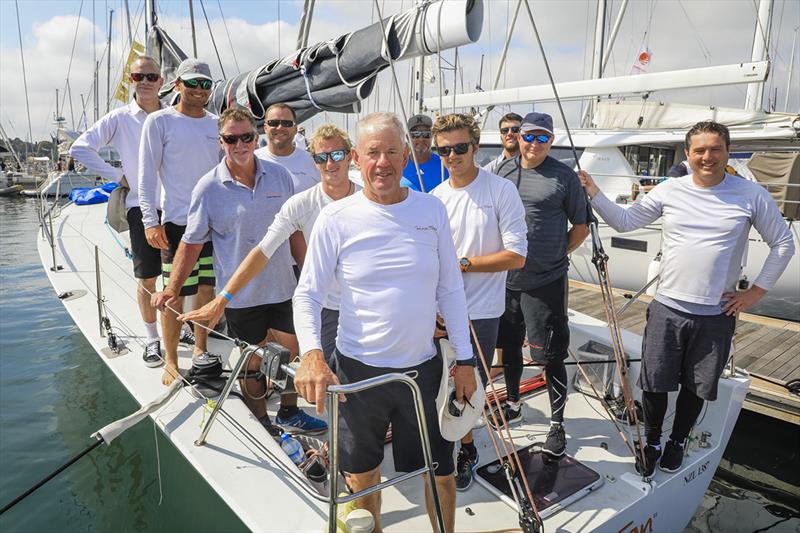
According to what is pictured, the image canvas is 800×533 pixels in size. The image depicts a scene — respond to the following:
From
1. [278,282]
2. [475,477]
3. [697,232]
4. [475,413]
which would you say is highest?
[697,232]

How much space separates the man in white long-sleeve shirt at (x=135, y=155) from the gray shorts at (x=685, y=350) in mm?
2900

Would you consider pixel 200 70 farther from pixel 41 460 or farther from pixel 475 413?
pixel 41 460

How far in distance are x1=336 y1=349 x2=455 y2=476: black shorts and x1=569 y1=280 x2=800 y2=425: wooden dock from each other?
3.71 metres

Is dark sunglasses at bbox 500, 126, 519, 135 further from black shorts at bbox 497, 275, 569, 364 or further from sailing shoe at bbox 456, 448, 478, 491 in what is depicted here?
sailing shoe at bbox 456, 448, 478, 491

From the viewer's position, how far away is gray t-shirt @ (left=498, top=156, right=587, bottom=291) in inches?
103

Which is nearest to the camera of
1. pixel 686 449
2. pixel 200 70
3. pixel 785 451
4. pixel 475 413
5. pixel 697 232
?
pixel 475 413

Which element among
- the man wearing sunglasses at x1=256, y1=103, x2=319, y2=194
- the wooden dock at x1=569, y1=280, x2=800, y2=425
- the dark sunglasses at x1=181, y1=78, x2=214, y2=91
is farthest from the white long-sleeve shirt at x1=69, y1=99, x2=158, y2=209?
the wooden dock at x1=569, y1=280, x2=800, y2=425

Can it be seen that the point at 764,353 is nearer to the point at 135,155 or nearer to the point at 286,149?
the point at 286,149

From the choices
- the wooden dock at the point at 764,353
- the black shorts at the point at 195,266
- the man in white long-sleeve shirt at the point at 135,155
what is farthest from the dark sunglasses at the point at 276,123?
the wooden dock at the point at 764,353

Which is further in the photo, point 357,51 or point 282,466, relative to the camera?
point 357,51

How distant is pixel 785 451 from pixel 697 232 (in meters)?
3.74

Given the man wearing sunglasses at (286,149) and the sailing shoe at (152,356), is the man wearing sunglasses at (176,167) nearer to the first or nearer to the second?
the sailing shoe at (152,356)

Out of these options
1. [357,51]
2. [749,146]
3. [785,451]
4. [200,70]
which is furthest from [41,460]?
[749,146]

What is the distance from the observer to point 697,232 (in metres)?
2.35
